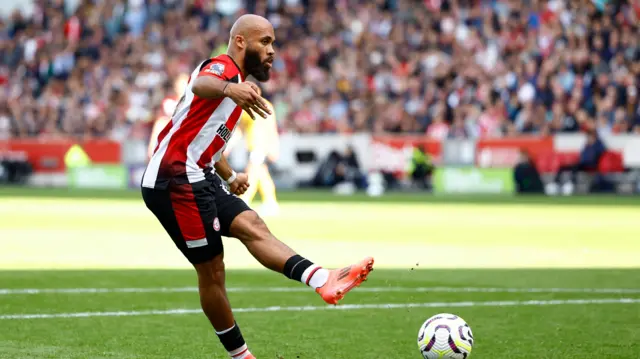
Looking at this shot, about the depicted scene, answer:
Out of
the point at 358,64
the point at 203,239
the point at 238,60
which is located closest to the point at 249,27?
the point at 238,60

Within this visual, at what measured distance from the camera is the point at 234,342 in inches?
259

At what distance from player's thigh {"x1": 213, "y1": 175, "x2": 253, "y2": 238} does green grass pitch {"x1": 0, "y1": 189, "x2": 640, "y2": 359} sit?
1156 mm

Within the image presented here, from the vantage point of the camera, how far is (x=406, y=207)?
78.4 feet

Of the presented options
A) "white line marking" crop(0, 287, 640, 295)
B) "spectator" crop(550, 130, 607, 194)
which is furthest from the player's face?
"spectator" crop(550, 130, 607, 194)

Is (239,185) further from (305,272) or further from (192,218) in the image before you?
(305,272)

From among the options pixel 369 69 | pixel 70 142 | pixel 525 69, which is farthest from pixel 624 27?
pixel 70 142

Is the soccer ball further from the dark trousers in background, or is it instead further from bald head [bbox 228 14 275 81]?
the dark trousers in background

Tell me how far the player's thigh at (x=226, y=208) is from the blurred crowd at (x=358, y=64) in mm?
22504

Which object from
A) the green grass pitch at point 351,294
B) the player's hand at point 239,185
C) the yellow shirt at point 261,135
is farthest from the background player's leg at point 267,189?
the player's hand at point 239,185

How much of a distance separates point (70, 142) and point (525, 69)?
43.0ft

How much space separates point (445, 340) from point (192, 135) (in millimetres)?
1890

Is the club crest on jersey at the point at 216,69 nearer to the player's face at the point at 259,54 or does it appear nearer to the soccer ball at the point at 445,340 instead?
the player's face at the point at 259,54

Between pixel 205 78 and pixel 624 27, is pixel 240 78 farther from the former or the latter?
pixel 624 27

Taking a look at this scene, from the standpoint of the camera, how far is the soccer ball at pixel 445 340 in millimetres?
6559
